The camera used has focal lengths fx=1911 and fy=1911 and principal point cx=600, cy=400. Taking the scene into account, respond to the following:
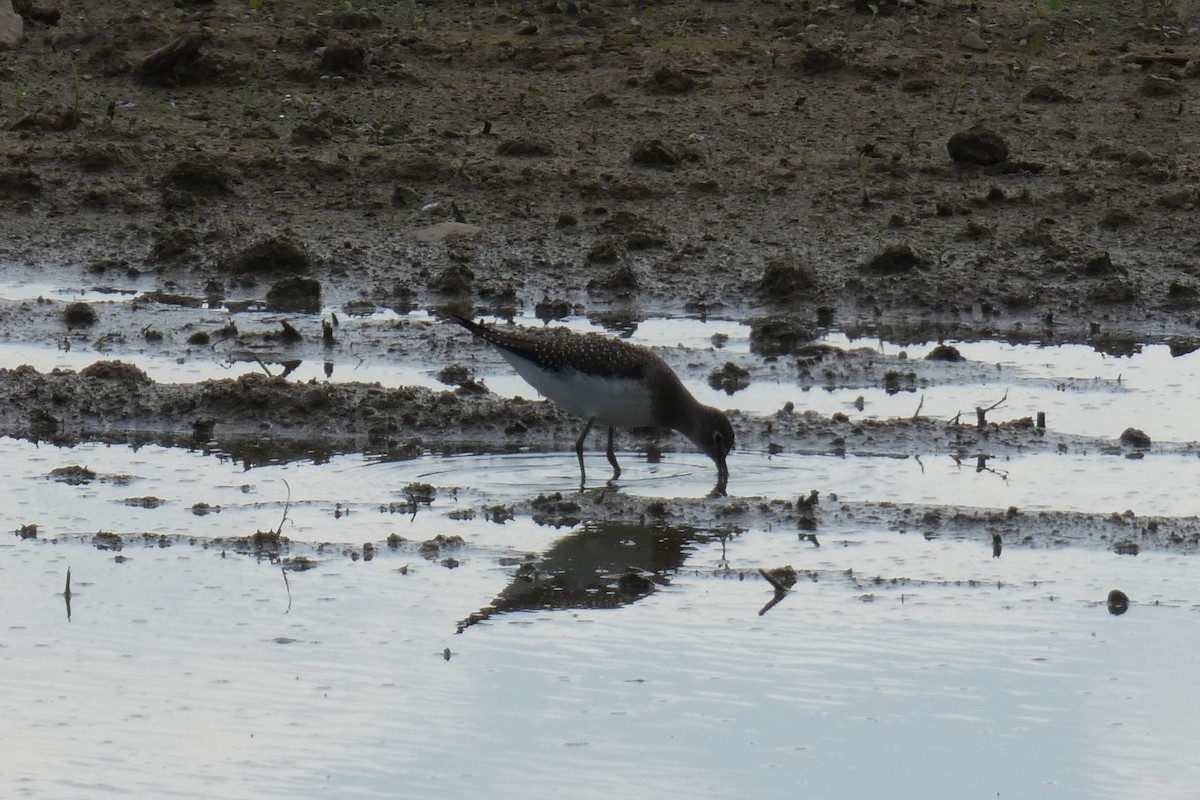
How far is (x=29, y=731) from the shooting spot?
18.5 feet

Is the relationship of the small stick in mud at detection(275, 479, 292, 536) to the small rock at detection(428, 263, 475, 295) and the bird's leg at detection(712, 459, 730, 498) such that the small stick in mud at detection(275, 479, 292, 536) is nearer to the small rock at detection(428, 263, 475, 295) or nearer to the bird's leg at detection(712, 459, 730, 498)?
the bird's leg at detection(712, 459, 730, 498)

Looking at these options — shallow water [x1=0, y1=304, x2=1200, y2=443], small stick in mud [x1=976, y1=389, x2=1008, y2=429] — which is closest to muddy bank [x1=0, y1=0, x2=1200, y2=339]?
shallow water [x1=0, y1=304, x2=1200, y2=443]

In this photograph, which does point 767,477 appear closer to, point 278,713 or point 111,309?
point 278,713

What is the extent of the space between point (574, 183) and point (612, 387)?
5.00 meters

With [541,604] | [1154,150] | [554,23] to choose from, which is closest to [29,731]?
[541,604]

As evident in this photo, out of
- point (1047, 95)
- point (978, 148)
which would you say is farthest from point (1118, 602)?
point (1047, 95)

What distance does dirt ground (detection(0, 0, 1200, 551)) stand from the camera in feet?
34.1

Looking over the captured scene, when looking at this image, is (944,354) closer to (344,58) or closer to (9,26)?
(344,58)

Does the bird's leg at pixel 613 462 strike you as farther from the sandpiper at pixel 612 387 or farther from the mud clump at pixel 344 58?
the mud clump at pixel 344 58

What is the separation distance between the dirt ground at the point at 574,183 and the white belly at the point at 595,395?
21.0 inches

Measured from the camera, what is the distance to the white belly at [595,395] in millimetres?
8562

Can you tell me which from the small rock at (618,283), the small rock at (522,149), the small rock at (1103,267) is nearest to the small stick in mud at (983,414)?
the small rock at (1103,267)

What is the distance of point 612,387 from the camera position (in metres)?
8.58

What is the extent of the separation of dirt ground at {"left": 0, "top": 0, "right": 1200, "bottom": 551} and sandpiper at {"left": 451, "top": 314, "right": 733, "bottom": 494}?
522mm
